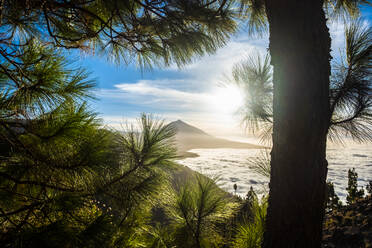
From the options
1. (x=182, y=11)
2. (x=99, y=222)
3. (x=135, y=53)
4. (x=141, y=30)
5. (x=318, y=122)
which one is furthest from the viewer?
(x=135, y=53)

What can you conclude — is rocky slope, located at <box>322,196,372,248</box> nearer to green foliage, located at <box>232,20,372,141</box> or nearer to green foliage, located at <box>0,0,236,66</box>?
green foliage, located at <box>232,20,372,141</box>

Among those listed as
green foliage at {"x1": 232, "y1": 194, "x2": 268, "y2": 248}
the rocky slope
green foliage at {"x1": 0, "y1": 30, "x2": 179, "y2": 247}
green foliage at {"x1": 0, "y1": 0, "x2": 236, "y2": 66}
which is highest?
green foliage at {"x1": 0, "y1": 0, "x2": 236, "y2": 66}

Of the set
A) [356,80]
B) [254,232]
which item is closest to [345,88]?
[356,80]

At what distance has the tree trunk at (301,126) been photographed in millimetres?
821

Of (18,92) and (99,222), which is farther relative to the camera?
(99,222)

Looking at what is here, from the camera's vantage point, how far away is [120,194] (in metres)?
1.19

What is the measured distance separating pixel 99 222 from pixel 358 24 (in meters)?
1.86

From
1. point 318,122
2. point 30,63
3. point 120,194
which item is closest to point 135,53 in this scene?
point 30,63

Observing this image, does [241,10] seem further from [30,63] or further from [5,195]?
[5,195]

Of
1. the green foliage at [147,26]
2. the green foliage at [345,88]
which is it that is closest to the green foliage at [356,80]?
the green foliage at [345,88]

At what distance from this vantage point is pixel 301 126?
82cm

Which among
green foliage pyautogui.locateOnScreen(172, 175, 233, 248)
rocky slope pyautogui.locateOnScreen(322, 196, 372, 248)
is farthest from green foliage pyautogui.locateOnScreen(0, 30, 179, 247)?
rocky slope pyautogui.locateOnScreen(322, 196, 372, 248)

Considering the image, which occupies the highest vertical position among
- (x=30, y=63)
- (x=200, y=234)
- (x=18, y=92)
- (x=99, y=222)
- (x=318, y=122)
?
(x=30, y=63)

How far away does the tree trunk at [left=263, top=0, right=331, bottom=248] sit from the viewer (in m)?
0.82
